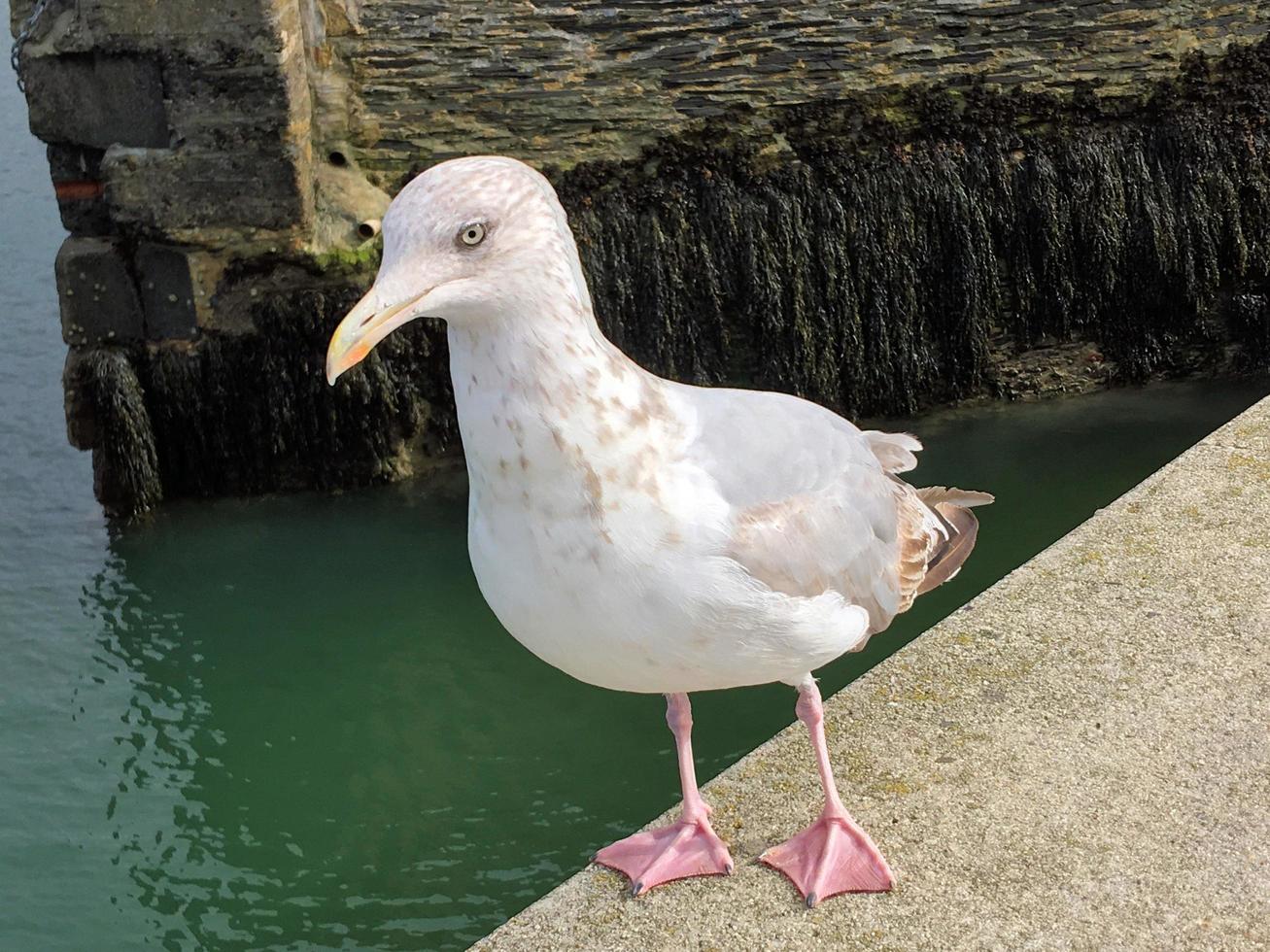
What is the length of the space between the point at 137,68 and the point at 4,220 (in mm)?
3196

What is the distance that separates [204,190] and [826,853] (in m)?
4.06

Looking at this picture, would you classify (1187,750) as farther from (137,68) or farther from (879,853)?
(137,68)

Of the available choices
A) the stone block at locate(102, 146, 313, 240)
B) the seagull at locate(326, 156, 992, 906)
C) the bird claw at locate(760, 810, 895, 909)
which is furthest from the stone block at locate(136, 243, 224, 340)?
the bird claw at locate(760, 810, 895, 909)

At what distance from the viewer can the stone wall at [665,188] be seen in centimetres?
566

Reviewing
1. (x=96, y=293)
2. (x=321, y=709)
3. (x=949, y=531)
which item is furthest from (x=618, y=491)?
(x=96, y=293)

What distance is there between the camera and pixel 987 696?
311 cm

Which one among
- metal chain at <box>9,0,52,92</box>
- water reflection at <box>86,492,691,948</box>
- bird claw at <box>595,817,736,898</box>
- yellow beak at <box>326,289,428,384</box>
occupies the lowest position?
water reflection at <box>86,492,691,948</box>

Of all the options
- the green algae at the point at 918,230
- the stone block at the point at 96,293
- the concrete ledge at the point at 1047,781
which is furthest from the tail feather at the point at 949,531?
the stone block at the point at 96,293

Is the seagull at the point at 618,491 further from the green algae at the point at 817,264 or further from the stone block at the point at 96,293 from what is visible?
the stone block at the point at 96,293

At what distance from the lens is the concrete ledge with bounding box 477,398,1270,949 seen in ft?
8.38

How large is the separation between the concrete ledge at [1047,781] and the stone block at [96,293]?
12.7 feet

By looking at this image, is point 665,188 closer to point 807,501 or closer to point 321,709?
point 321,709

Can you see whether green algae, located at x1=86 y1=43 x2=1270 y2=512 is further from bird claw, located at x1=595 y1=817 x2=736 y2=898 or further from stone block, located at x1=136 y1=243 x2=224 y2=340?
bird claw, located at x1=595 y1=817 x2=736 y2=898

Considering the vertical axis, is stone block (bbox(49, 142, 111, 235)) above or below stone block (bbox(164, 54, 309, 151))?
below
